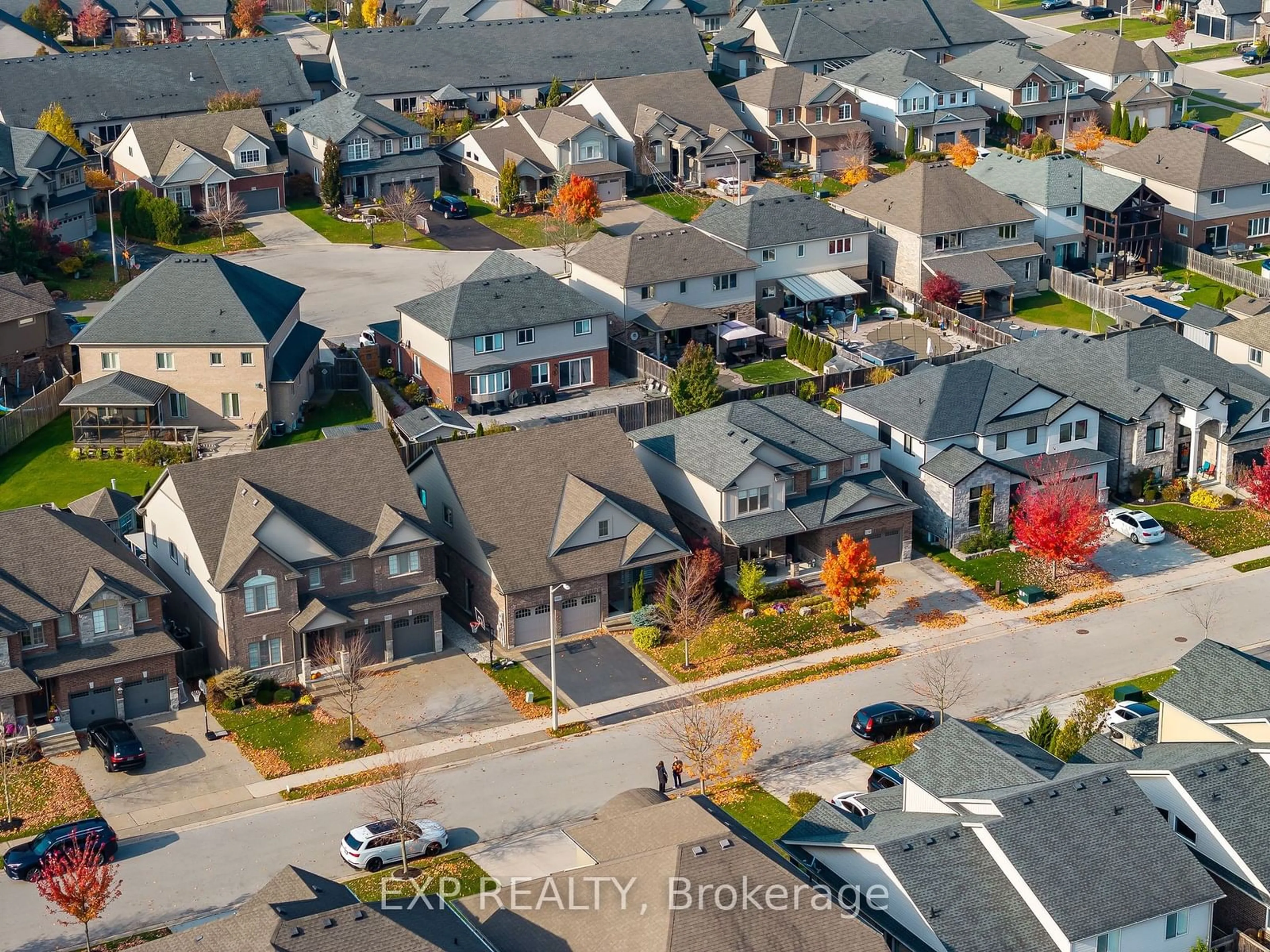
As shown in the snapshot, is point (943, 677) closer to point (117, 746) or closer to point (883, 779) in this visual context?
point (883, 779)

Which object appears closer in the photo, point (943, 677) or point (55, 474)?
point (943, 677)

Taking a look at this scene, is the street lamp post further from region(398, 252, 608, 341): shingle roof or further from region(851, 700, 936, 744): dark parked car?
region(398, 252, 608, 341): shingle roof

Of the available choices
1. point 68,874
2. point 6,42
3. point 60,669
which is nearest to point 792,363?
point 60,669

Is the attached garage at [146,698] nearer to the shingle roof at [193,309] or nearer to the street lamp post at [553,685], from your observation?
the street lamp post at [553,685]

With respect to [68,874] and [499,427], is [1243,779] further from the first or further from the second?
[499,427]

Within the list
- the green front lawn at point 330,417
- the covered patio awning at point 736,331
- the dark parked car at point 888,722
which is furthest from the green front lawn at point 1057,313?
the dark parked car at point 888,722

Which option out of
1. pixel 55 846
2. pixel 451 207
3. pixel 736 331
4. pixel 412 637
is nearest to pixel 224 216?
pixel 451 207

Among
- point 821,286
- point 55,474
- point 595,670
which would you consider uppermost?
point 821,286
